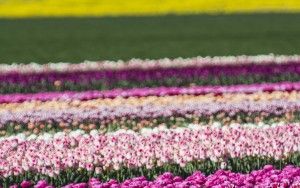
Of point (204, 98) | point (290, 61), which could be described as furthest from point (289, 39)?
point (204, 98)

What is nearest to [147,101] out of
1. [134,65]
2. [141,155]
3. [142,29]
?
[141,155]

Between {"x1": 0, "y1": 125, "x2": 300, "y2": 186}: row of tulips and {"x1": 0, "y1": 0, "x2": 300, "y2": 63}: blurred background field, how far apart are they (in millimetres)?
17635

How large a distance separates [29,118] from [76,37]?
75.1 ft

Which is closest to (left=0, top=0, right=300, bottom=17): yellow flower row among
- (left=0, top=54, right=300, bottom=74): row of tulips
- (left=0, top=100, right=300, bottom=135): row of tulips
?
(left=0, top=54, right=300, bottom=74): row of tulips

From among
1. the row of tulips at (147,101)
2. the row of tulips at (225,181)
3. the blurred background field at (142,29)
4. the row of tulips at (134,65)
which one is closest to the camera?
the row of tulips at (225,181)

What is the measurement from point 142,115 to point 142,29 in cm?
2561

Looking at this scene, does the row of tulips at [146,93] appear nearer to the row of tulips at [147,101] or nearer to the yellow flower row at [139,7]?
the row of tulips at [147,101]

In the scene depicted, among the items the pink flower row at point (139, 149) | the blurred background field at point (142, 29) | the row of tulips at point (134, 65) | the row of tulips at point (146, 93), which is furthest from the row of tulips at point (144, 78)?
the pink flower row at point (139, 149)

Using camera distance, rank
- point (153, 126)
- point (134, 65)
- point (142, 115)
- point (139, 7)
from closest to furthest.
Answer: point (153, 126), point (142, 115), point (134, 65), point (139, 7)

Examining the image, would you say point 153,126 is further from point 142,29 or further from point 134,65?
point 142,29

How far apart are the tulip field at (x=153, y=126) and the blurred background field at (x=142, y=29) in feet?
28.1

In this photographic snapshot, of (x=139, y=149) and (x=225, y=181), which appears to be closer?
(x=225, y=181)

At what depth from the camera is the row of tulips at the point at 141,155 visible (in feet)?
32.9

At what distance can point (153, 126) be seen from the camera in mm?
13500
